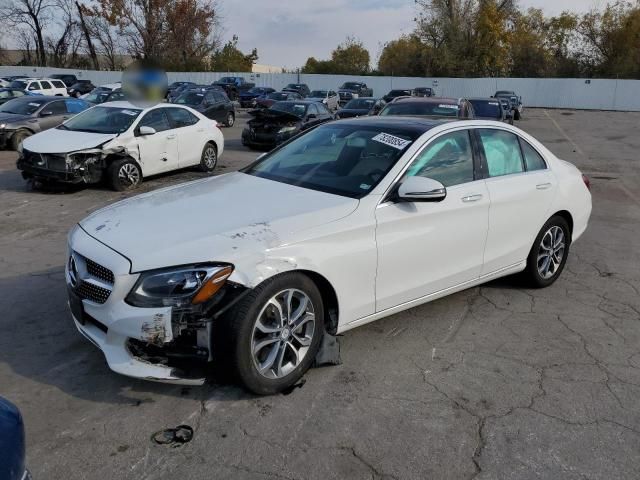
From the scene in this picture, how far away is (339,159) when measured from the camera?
4324 mm

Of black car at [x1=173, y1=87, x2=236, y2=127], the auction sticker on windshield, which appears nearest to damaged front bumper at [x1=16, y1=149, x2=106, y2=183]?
the auction sticker on windshield

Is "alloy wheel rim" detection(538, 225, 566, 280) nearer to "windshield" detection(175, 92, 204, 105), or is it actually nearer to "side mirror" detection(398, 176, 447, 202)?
"side mirror" detection(398, 176, 447, 202)

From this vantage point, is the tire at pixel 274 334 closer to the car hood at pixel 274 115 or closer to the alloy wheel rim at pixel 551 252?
the alloy wheel rim at pixel 551 252

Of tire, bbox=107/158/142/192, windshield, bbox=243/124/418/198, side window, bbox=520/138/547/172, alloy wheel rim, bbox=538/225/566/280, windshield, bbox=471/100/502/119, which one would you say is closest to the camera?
windshield, bbox=243/124/418/198

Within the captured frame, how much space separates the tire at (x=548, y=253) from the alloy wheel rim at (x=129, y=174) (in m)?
7.23

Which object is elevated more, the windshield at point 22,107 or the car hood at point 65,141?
the windshield at point 22,107

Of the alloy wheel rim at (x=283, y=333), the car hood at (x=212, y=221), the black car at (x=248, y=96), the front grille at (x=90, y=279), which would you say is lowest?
the alloy wheel rim at (x=283, y=333)

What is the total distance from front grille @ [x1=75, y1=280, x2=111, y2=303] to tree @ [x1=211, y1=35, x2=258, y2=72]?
60841 mm

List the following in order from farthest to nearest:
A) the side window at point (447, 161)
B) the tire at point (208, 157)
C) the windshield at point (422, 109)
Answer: the tire at point (208, 157) → the windshield at point (422, 109) → the side window at point (447, 161)

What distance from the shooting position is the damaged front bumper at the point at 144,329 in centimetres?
304

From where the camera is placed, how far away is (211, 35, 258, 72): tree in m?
62.8

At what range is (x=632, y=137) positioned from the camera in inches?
949

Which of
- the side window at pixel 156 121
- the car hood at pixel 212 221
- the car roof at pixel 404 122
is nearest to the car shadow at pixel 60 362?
the car hood at pixel 212 221

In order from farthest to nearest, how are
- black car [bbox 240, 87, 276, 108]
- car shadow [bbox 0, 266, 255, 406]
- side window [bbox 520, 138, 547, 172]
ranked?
black car [bbox 240, 87, 276, 108] < side window [bbox 520, 138, 547, 172] < car shadow [bbox 0, 266, 255, 406]
